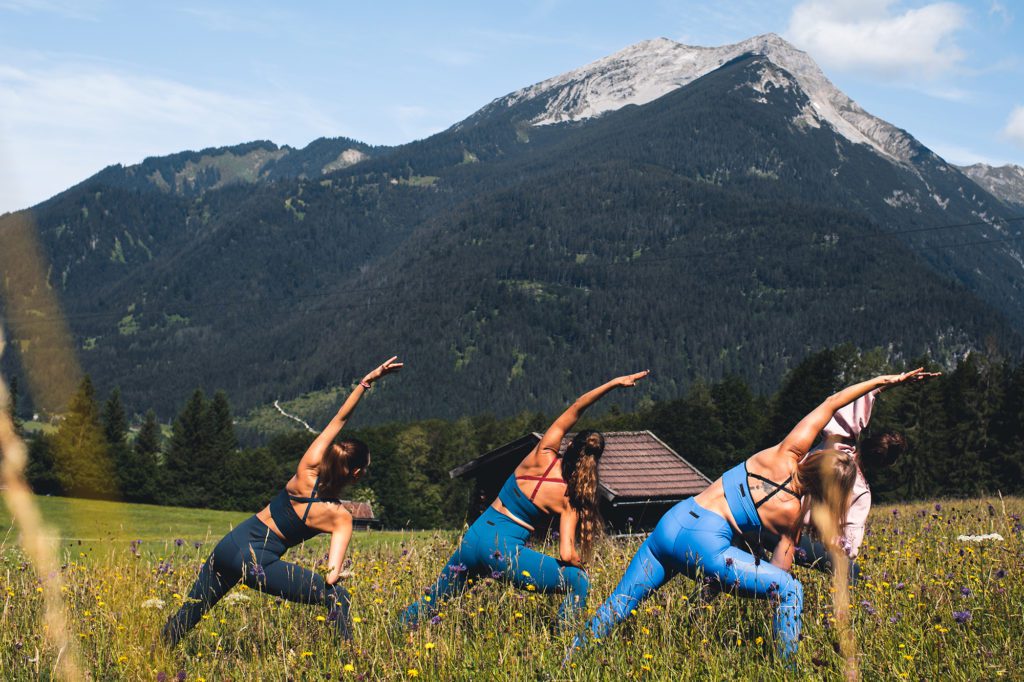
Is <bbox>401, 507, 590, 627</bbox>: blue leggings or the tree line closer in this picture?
<bbox>401, 507, 590, 627</bbox>: blue leggings

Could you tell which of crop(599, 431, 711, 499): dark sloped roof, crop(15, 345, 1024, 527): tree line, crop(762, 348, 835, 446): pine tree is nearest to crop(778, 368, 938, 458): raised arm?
crop(599, 431, 711, 499): dark sloped roof

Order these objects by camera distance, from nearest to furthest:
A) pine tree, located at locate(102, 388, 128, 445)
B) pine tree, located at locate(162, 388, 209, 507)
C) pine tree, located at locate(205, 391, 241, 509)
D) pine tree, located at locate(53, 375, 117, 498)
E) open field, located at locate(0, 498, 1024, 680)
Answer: open field, located at locate(0, 498, 1024, 680) < pine tree, located at locate(53, 375, 117, 498) < pine tree, located at locate(162, 388, 209, 507) < pine tree, located at locate(205, 391, 241, 509) < pine tree, located at locate(102, 388, 128, 445)

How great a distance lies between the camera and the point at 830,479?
4.92m

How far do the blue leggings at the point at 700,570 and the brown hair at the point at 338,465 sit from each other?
1619mm

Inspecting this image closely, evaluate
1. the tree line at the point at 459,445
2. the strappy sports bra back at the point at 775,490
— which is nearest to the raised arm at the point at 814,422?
the strappy sports bra back at the point at 775,490

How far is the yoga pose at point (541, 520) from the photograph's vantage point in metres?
5.99

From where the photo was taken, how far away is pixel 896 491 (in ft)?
237

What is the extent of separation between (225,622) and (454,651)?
73.8 inches

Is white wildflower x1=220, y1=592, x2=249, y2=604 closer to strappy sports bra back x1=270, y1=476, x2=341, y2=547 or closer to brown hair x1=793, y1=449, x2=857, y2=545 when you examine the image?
strappy sports bra back x1=270, y1=476, x2=341, y2=547

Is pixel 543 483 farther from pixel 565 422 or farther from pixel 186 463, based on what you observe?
pixel 186 463

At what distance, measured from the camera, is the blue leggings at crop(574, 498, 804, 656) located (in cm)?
496

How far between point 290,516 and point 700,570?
232cm

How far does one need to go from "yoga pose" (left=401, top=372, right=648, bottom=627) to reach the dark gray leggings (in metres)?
0.53

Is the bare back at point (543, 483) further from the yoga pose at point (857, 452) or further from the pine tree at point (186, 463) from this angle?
the pine tree at point (186, 463)
